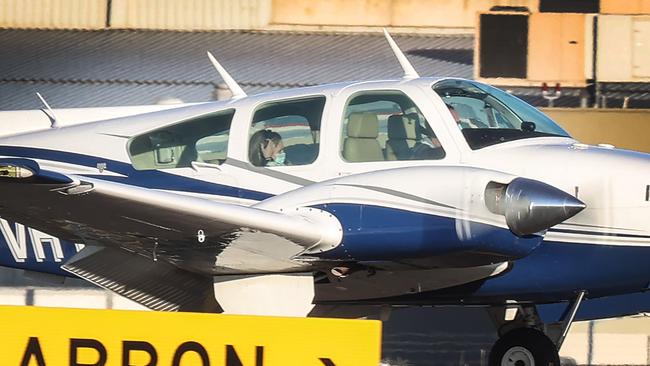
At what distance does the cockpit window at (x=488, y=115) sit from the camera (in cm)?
719

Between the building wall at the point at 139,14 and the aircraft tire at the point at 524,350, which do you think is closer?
the aircraft tire at the point at 524,350

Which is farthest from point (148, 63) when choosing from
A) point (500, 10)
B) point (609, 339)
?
point (609, 339)

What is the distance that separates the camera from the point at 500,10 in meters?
15.5

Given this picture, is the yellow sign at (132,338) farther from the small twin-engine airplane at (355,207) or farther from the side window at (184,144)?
the side window at (184,144)

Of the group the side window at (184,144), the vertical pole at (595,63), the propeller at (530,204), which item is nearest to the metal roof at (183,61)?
the vertical pole at (595,63)

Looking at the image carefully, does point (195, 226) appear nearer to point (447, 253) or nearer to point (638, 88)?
point (447, 253)

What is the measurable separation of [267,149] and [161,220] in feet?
3.89

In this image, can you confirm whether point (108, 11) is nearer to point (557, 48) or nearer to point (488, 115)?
point (557, 48)

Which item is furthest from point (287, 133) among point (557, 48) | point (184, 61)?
point (184, 61)

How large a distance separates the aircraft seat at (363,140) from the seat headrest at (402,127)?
0.31ft

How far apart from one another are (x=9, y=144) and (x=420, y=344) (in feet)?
14.4

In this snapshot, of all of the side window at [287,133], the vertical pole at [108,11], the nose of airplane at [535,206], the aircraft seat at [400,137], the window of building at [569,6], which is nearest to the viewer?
the nose of airplane at [535,206]

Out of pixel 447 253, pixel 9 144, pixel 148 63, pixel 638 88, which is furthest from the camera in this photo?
pixel 148 63

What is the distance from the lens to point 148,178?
7.91m
